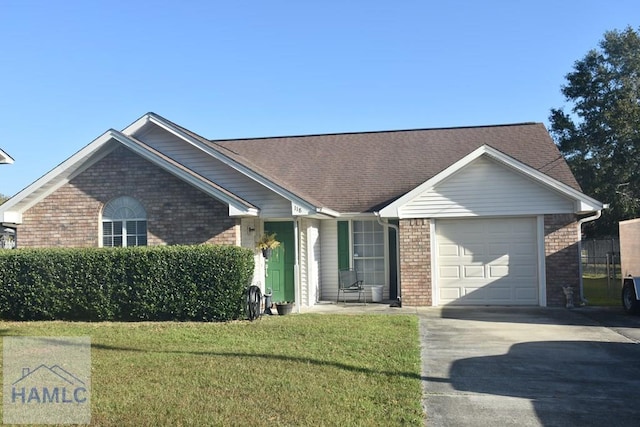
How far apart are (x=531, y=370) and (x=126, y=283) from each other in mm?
8405

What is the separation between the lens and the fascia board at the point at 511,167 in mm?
13441

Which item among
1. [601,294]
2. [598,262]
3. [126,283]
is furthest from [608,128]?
[126,283]

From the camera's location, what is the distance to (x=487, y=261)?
14.5m

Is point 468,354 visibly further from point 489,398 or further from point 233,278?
point 233,278

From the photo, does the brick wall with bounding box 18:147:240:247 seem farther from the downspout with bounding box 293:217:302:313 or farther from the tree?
the tree

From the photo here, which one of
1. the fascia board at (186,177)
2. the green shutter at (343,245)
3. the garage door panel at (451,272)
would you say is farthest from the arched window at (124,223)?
the garage door panel at (451,272)

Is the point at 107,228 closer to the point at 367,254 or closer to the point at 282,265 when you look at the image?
the point at 282,265

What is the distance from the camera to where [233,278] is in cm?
1191

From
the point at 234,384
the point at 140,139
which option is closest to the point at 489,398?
the point at 234,384

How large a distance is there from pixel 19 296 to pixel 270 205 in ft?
19.8

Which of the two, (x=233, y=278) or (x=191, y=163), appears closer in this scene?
(x=233, y=278)

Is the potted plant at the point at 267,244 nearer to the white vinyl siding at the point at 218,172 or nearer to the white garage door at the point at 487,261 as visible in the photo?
the white vinyl siding at the point at 218,172

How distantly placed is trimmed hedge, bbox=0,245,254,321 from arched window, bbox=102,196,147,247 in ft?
4.58

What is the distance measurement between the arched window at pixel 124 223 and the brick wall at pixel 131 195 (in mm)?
167
